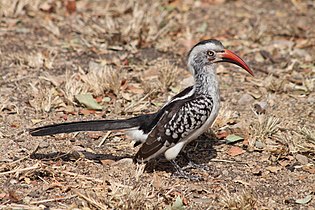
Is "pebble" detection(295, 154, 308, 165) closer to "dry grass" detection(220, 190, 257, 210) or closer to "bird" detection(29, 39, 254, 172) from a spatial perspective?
"bird" detection(29, 39, 254, 172)

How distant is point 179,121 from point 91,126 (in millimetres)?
Answer: 782

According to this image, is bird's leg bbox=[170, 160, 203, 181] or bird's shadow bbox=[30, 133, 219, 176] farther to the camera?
bird's shadow bbox=[30, 133, 219, 176]

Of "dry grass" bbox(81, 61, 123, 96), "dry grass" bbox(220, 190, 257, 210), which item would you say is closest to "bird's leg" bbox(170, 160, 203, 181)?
"dry grass" bbox(220, 190, 257, 210)

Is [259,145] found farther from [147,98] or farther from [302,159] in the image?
[147,98]

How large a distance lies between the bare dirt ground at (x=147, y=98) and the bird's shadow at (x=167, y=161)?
2 centimetres

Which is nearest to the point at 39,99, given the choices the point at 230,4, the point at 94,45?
the point at 94,45

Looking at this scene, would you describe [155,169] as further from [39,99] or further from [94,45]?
[94,45]

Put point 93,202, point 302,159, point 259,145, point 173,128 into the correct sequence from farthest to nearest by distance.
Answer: point 259,145
point 302,159
point 173,128
point 93,202

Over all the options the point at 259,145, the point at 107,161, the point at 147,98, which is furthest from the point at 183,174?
the point at 147,98

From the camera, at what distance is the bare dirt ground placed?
17.5ft

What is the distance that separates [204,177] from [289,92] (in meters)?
2.13

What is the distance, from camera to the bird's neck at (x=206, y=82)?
580 centimetres

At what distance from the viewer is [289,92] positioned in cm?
736

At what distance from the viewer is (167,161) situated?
241 inches
